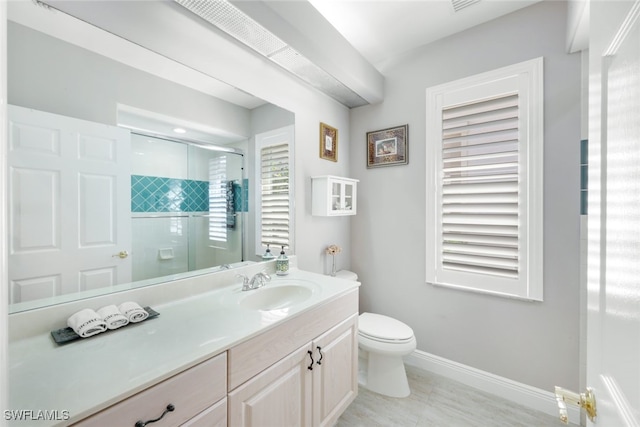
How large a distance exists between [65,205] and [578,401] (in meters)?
1.69

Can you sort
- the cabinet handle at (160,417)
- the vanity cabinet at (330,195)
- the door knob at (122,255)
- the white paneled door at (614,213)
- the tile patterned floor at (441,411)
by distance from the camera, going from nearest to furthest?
the white paneled door at (614,213), the cabinet handle at (160,417), the door knob at (122,255), the tile patterned floor at (441,411), the vanity cabinet at (330,195)

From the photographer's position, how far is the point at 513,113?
181cm

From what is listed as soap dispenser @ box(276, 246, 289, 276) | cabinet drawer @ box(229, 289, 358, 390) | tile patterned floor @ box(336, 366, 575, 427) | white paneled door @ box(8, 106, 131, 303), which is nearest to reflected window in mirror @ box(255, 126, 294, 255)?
soap dispenser @ box(276, 246, 289, 276)

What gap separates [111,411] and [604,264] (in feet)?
3.87

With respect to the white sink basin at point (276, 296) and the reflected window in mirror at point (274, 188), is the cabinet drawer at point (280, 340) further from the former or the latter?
the reflected window in mirror at point (274, 188)

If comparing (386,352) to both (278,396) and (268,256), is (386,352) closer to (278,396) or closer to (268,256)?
(278,396)

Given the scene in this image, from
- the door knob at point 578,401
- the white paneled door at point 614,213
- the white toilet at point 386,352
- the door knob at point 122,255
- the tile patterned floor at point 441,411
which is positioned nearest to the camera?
the white paneled door at point 614,213

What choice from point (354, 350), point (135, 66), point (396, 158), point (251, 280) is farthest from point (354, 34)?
point (354, 350)

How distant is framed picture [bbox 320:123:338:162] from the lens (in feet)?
7.39

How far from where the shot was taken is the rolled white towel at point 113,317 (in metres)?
0.98

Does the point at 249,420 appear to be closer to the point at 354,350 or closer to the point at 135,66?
the point at 354,350

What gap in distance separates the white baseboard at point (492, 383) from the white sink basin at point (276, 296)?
130 cm

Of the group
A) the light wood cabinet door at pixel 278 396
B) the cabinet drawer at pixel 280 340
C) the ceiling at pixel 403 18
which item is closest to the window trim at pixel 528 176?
the ceiling at pixel 403 18

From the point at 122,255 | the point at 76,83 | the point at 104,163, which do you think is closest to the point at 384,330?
the point at 122,255
